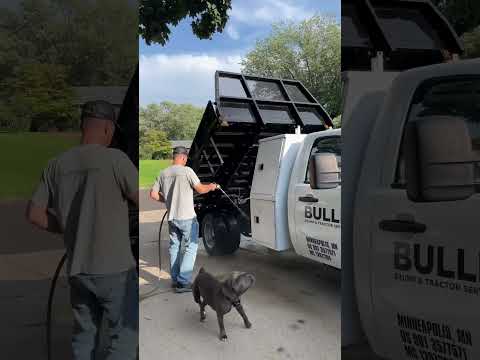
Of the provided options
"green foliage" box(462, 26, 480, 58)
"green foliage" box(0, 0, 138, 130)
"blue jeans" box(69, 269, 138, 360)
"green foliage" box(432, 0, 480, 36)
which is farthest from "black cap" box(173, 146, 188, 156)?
"green foliage" box(432, 0, 480, 36)

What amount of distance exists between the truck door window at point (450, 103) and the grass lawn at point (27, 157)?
1338 mm

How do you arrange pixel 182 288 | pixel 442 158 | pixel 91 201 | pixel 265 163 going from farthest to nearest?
pixel 265 163, pixel 442 158, pixel 182 288, pixel 91 201

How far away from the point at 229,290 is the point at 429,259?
31.5 inches

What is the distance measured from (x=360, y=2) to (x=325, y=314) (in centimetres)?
157

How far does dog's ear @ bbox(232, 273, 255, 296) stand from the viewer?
1.77 m

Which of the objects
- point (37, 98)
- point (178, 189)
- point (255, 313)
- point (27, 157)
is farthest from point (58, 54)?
point (255, 313)

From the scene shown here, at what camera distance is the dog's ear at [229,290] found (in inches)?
68.5

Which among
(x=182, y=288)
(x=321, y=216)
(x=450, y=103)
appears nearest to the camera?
(x=182, y=288)

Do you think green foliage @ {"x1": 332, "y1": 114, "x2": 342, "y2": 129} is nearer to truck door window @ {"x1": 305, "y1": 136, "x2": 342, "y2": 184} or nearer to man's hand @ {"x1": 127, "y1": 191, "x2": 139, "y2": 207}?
truck door window @ {"x1": 305, "y1": 136, "x2": 342, "y2": 184}

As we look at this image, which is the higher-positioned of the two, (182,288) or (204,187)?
(204,187)

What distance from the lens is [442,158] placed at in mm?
1814

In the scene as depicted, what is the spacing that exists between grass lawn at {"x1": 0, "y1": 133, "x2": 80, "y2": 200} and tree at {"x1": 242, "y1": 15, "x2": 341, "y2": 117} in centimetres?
69

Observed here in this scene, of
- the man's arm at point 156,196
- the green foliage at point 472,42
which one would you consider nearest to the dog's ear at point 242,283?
the man's arm at point 156,196

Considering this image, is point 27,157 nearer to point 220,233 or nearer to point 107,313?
point 107,313
